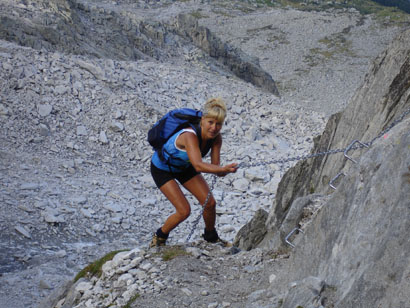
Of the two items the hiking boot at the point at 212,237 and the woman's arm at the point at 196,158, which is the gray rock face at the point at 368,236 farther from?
the hiking boot at the point at 212,237

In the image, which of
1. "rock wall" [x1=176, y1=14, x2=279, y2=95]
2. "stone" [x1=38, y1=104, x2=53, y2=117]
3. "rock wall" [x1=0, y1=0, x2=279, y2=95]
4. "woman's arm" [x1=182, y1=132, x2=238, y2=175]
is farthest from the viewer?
"rock wall" [x1=176, y1=14, x2=279, y2=95]

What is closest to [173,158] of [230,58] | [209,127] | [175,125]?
[175,125]

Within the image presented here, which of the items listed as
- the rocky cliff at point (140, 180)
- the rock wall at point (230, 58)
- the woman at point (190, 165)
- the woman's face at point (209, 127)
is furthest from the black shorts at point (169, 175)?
the rock wall at point (230, 58)

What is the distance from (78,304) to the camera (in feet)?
26.3

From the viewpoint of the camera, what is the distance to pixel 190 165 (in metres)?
8.15

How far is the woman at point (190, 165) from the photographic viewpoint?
741cm

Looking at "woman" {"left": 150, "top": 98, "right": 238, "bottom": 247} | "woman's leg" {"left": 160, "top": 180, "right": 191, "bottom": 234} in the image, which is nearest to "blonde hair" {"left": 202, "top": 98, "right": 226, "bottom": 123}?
"woman" {"left": 150, "top": 98, "right": 238, "bottom": 247}

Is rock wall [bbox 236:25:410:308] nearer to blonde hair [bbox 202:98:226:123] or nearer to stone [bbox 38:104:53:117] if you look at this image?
blonde hair [bbox 202:98:226:123]

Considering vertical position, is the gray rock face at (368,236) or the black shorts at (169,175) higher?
the gray rock face at (368,236)

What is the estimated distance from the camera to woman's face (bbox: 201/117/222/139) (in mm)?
7512

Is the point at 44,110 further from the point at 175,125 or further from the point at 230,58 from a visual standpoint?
the point at 230,58

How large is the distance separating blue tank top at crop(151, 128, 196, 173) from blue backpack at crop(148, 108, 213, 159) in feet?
0.28

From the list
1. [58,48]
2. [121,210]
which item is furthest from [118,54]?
[121,210]

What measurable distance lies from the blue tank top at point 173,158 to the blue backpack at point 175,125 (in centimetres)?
9
